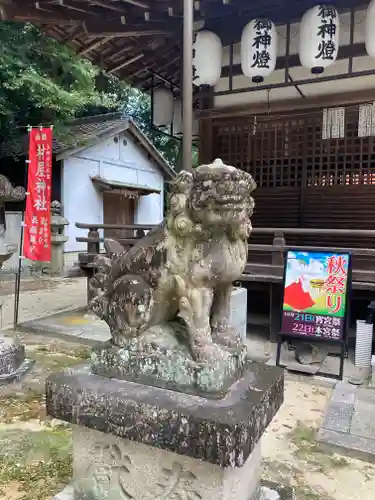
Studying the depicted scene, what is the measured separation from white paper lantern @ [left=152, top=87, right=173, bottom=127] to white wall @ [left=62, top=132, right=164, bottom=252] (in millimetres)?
7289

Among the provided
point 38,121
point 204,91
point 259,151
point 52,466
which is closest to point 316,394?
point 52,466

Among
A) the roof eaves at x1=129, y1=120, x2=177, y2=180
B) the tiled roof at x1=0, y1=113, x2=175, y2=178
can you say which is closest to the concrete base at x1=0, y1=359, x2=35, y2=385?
the tiled roof at x1=0, y1=113, x2=175, y2=178

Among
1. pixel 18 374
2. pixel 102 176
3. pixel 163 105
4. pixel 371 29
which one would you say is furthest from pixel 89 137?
pixel 18 374

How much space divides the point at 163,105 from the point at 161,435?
755 cm

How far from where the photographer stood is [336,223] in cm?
716

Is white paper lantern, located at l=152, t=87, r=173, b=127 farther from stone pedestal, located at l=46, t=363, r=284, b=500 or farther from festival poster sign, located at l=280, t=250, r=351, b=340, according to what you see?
stone pedestal, located at l=46, t=363, r=284, b=500

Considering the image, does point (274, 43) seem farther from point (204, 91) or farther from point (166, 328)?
point (166, 328)

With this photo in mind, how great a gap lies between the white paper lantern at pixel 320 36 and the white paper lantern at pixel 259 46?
45cm

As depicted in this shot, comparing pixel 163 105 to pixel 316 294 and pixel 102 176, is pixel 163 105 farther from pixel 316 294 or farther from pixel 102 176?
pixel 102 176

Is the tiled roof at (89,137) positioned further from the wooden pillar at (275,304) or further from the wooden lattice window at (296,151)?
the wooden pillar at (275,304)

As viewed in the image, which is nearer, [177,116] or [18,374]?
[18,374]

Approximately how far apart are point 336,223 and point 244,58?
3201 mm

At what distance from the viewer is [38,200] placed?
7.87 meters

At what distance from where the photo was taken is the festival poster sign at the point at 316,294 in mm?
4957
